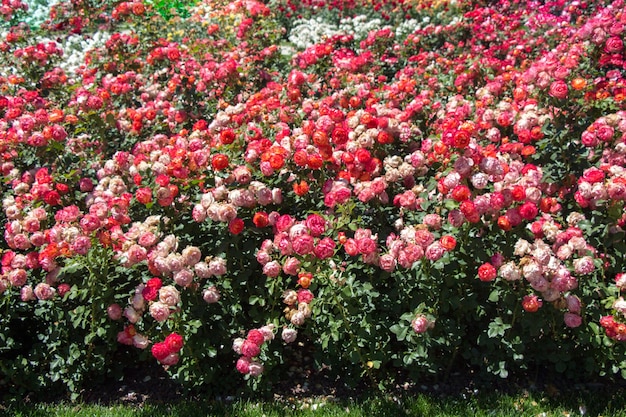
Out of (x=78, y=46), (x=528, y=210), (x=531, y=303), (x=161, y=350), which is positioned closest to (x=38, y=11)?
(x=78, y=46)

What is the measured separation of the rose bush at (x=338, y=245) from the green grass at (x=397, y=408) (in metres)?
0.14

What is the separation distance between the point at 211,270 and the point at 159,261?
0.80ft

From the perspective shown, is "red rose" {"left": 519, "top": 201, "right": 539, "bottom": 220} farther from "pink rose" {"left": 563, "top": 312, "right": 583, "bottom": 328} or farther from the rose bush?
"pink rose" {"left": 563, "top": 312, "right": 583, "bottom": 328}

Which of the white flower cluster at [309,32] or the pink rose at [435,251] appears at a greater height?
the pink rose at [435,251]

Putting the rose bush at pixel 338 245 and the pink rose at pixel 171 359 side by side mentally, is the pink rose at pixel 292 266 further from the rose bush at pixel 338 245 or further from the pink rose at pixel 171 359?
the pink rose at pixel 171 359

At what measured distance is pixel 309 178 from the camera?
3.51 metres

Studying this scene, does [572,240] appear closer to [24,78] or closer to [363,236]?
[363,236]

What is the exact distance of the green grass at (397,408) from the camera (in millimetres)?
3002

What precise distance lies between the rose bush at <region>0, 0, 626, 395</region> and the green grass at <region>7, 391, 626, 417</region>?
0.45 ft

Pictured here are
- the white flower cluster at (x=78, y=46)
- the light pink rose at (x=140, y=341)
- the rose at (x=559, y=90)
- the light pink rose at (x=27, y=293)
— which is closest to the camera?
the light pink rose at (x=140, y=341)

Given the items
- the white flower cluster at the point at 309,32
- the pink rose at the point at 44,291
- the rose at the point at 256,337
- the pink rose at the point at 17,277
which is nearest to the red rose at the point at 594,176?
the rose at the point at 256,337

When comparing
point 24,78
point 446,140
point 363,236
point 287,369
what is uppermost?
point 446,140

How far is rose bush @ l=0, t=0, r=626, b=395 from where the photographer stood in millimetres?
2936

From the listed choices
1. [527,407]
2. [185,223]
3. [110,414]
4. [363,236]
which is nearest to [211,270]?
[185,223]
